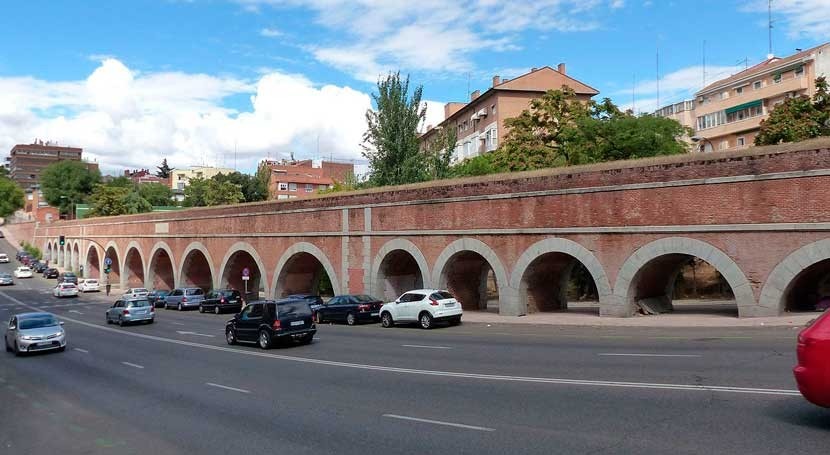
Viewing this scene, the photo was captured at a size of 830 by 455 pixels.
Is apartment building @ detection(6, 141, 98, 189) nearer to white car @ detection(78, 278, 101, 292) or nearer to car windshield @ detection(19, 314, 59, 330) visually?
white car @ detection(78, 278, 101, 292)

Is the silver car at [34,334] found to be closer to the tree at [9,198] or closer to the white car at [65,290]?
the white car at [65,290]

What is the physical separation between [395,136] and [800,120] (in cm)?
2602

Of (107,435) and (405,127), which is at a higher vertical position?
(405,127)

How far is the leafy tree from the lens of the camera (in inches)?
4560

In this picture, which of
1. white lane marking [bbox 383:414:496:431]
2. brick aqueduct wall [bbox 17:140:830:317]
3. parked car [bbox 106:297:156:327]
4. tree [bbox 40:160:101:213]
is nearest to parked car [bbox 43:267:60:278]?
tree [bbox 40:160:101:213]

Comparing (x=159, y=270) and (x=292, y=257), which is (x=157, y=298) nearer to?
(x=292, y=257)

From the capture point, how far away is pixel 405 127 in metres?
44.4

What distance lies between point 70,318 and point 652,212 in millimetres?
33716

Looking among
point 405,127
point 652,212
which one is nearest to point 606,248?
point 652,212

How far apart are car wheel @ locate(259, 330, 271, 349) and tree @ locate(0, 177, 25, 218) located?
147m

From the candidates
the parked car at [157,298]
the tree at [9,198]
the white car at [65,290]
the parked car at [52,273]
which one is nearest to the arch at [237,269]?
the parked car at [157,298]

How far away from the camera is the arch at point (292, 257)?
35159 millimetres

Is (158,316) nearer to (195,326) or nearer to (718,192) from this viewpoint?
(195,326)

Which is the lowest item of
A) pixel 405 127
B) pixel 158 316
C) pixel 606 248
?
pixel 158 316
